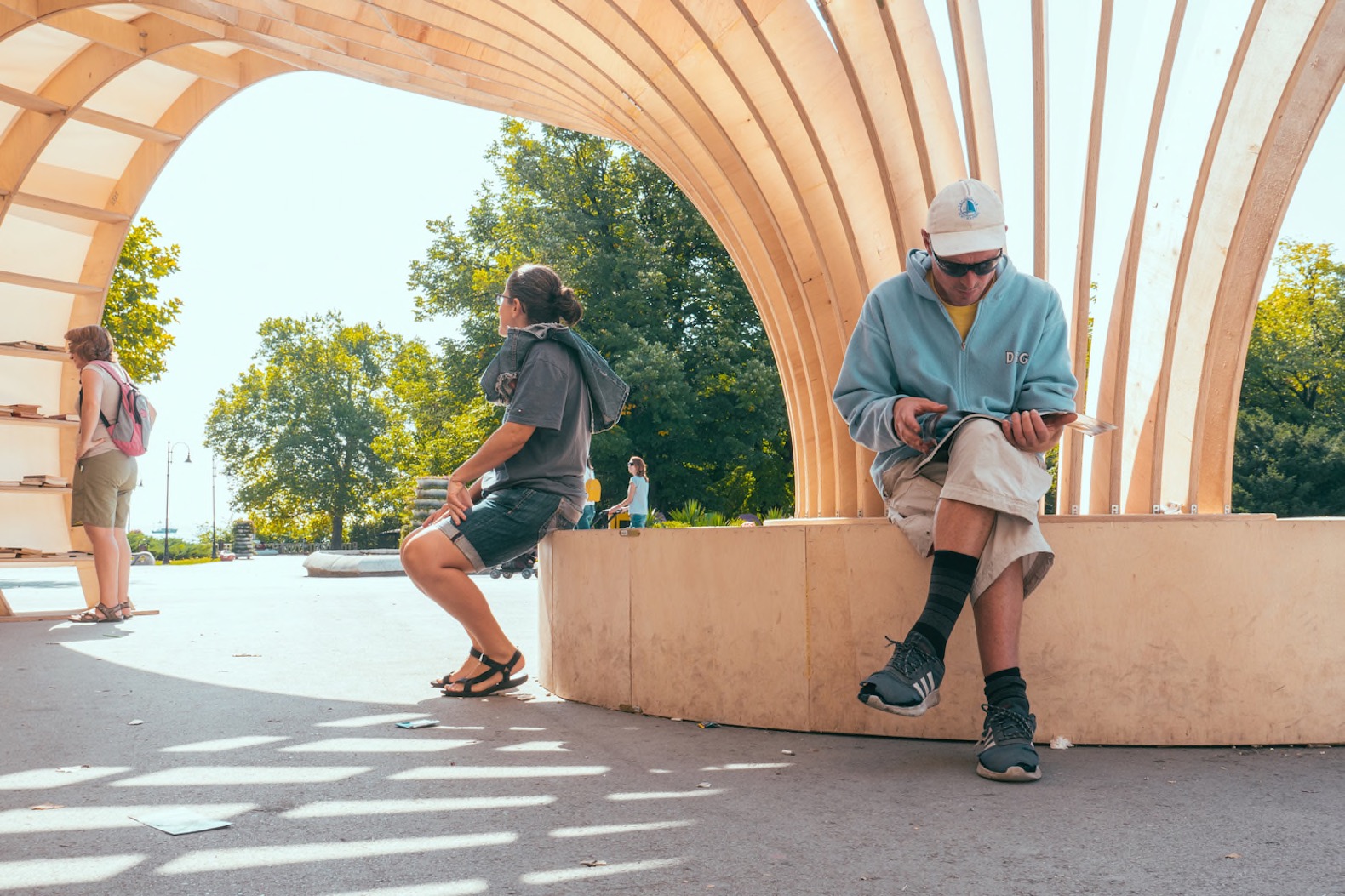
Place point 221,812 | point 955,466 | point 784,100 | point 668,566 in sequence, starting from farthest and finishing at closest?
point 784,100, point 668,566, point 955,466, point 221,812

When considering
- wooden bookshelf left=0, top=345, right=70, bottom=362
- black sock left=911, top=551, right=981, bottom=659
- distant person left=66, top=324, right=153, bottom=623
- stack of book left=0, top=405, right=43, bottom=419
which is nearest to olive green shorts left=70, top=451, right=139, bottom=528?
distant person left=66, top=324, right=153, bottom=623

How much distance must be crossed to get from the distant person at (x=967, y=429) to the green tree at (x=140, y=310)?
24961 millimetres

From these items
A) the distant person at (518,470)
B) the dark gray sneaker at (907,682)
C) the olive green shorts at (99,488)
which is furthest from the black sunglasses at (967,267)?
the olive green shorts at (99,488)

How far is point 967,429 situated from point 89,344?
7008 mm

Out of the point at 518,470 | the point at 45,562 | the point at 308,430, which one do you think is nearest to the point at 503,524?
the point at 518,470

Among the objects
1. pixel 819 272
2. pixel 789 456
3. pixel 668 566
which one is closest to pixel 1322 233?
pixel 789 456

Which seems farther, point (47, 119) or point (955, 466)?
point (47, 119)

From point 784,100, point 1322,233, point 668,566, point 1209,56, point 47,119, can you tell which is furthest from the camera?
point 1322,233

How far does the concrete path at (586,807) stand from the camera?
7.44 ft

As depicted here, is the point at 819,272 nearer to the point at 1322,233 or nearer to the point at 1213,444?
the point at 1213,444

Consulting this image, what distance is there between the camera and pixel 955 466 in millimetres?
3312

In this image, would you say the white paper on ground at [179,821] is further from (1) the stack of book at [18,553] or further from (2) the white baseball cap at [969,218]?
(1) the stack of book at [18,553]

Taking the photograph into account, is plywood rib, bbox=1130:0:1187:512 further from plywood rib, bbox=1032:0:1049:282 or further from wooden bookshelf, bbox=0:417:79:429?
wooden bookshelf, bbox=0:417:79:429

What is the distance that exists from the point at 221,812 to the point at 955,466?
86.4 inches
